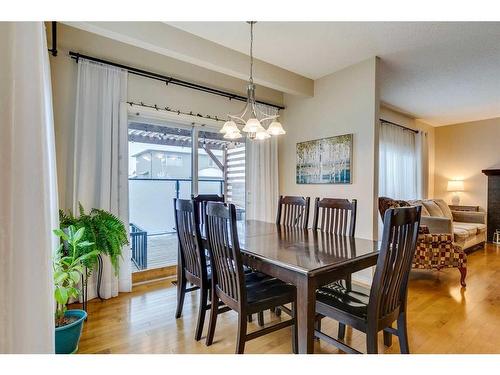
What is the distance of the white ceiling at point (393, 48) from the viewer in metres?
2.62

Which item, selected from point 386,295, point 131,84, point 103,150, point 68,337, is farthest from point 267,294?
point 131,84

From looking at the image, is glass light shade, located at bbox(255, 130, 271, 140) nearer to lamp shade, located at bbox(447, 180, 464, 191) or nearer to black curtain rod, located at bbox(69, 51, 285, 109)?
black curtain rod, located at bbox(69, 51, 285, 109)

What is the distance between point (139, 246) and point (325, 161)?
2.63 m

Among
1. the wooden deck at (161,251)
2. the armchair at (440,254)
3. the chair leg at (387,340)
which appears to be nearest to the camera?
the chair leg at (387,340)

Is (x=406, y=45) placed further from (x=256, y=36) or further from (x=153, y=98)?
(x=153, y=98)

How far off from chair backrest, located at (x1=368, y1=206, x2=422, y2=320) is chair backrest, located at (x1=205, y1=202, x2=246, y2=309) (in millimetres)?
740

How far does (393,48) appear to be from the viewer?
299cm

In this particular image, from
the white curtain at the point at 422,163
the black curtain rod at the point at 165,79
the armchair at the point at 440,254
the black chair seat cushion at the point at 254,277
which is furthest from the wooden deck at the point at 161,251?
the white curtain at the point at 422,163

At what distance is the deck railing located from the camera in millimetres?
3334

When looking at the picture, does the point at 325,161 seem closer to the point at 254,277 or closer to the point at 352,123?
the point at 352,123

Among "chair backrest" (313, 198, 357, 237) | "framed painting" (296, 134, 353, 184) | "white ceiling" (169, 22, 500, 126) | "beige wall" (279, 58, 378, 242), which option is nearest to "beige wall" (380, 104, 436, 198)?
"white ceiling" (169, 22, 500, 126)

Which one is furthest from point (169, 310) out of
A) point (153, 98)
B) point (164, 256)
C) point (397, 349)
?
point (153, 98)

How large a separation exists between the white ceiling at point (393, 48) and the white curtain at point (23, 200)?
209cm

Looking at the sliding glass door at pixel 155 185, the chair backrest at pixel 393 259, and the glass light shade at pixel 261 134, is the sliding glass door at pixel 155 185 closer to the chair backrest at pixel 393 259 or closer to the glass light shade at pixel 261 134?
the glass light shade at pixel 261 134
